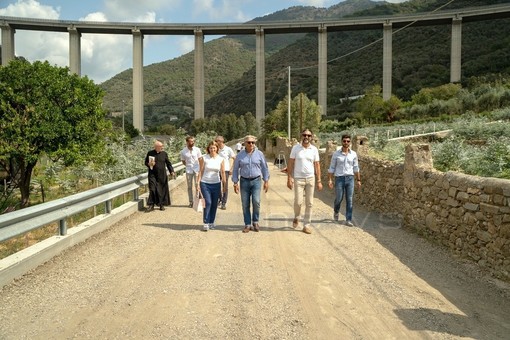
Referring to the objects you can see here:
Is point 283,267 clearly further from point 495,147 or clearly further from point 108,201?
point 495,147

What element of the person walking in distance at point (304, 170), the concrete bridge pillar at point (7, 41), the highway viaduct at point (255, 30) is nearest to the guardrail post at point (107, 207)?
the person walking in distance at point (304, 170)

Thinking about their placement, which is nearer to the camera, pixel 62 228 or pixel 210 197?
pixel 62 228

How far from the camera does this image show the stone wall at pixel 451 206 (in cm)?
557

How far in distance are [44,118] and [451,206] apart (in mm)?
15990

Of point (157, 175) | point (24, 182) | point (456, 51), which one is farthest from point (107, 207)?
point (456, 51)

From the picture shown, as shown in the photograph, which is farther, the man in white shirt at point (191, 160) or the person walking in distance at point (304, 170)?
the man in white shirt at point (191, 160)

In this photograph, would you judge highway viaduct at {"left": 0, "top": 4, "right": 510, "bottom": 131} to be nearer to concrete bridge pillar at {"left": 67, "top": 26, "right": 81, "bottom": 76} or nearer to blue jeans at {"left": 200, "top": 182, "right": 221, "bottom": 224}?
concrete bridge pillar at {"left": 67, "top": 26, "right": 81, "bottom": 76}

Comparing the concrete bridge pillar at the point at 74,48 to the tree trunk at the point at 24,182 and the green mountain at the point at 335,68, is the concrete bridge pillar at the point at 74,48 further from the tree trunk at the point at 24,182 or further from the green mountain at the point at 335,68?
the tree trunk at the point at 24,182

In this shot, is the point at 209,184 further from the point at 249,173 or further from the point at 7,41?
the point at 7,41

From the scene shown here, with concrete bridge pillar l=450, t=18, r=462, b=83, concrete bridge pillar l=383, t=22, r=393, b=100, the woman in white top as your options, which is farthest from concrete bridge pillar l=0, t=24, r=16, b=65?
the woman in white top

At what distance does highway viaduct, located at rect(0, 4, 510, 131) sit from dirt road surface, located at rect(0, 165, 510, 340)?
6447 centimetres

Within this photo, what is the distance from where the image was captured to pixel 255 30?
7394 cm

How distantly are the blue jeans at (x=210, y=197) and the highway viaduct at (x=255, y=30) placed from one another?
62923 millimetres

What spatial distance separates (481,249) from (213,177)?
15.2ft
